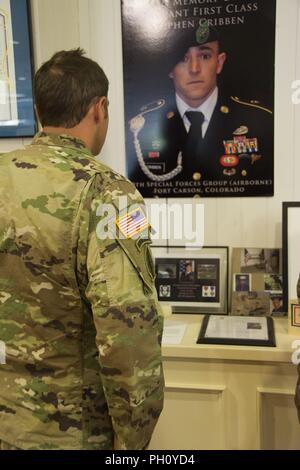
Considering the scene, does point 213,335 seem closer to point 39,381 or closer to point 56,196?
point 39,381

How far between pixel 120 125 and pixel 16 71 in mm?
470

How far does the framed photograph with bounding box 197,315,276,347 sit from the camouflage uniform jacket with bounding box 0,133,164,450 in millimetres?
569

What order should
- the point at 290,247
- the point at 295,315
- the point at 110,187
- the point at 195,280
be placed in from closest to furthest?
the point at 110,187 → the point at 295,315 → the point at 290,247 → the point at 195,280

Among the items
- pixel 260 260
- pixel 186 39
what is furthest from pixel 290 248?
pixel 186 39

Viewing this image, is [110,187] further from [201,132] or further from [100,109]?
[201,132]

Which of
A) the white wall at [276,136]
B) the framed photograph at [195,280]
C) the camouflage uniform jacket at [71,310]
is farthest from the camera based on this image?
the framed photograph at [195,280]

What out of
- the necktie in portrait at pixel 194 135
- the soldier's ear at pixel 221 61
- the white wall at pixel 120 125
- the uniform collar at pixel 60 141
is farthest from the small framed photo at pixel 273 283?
the uniform collar at pixel 60 141

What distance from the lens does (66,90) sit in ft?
3.35

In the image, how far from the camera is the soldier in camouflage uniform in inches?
37.6

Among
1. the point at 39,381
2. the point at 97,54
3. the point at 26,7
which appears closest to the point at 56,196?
the point at 39,381

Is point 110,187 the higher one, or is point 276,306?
point 110,187

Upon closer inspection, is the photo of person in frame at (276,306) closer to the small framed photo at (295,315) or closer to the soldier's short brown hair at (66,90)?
the small framed photo at (295,315)

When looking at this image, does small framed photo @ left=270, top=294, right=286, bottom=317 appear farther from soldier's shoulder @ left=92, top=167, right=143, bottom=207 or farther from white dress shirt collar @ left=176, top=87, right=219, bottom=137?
soldier's shoulder @ left=92, top=167, right=143, bottom=207

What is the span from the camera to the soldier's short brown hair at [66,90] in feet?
3.36
